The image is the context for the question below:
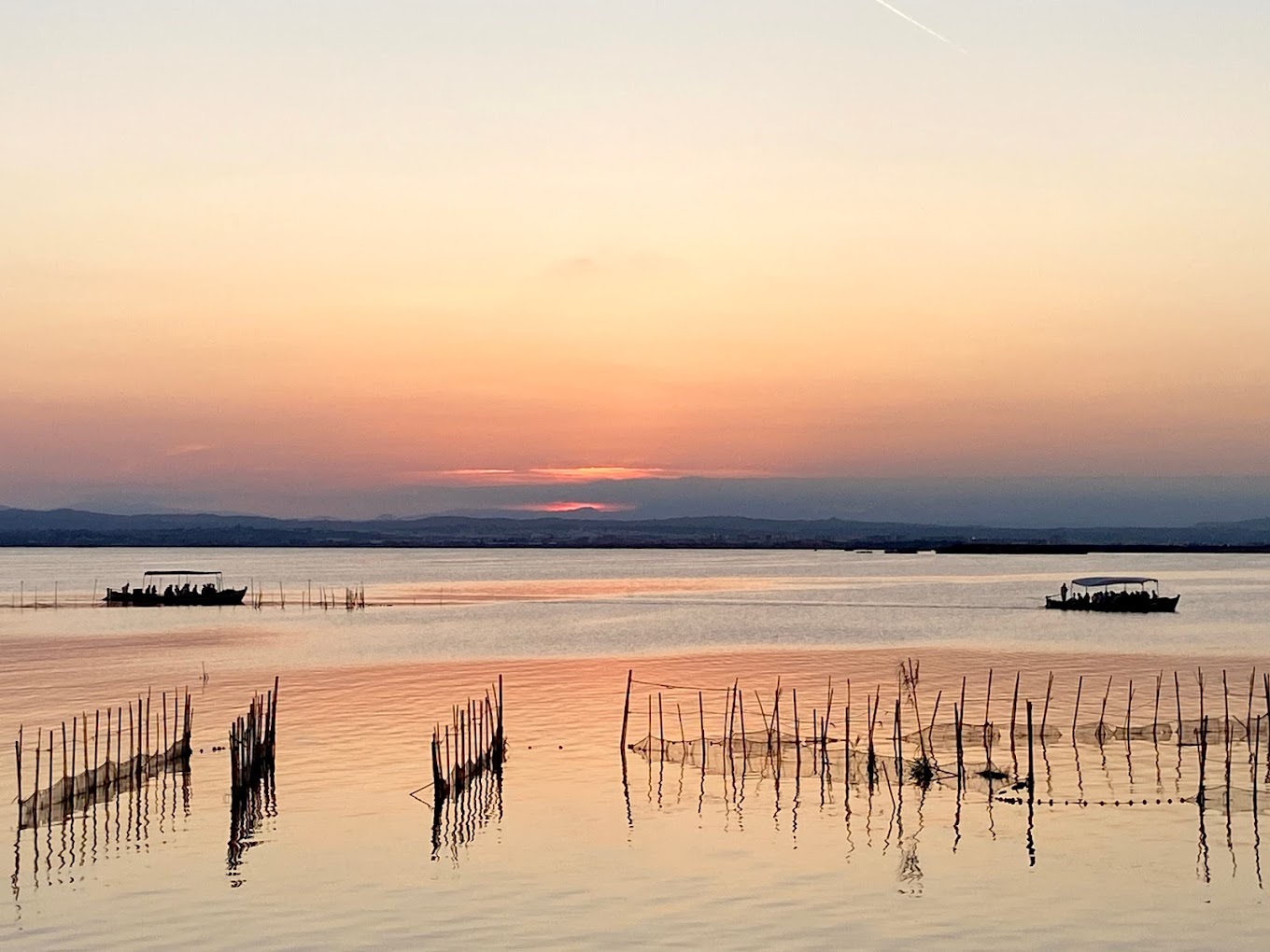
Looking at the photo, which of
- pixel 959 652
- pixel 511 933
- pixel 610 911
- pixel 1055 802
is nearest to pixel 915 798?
pixel 1055 802

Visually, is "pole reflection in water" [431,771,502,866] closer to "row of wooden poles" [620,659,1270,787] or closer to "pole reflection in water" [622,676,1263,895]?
"pole reflection in water" [622,676,1263,895]

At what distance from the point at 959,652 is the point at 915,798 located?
38.2m

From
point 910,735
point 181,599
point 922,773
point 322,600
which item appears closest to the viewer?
point 922,773

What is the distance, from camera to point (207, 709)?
140 ft

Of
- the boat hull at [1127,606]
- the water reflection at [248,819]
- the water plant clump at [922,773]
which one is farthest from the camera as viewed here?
the boat hull at [1127,606]

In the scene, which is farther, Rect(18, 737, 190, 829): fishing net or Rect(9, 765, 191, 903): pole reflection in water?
Rect(18, 737, 190, 829): fishing net

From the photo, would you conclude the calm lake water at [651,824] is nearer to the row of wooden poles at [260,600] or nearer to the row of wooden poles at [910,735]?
the row of wooden poles at [910,735]

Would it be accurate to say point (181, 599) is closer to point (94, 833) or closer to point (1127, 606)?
point (1127, 606)

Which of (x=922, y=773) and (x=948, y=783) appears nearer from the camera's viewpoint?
(x=948, y=783)

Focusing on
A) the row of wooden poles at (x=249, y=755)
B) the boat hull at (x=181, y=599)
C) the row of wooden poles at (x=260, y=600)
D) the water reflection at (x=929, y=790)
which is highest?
the row of wooden poles at (x=249, y=755)

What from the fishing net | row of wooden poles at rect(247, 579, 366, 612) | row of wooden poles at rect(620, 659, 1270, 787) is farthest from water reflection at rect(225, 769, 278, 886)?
row of wooden poles at rect(247, 579, 366, 612)

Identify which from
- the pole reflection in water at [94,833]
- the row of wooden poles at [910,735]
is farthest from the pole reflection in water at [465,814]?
the row of wooden poles at [910,735]

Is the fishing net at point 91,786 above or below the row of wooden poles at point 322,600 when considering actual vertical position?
above

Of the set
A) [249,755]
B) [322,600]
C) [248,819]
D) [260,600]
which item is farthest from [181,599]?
[248,819]
